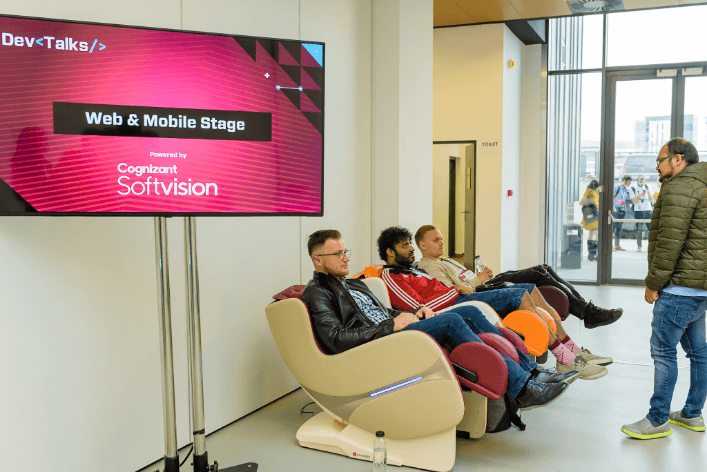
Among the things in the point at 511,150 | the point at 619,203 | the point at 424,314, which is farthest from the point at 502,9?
the point at 424,314

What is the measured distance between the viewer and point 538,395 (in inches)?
126

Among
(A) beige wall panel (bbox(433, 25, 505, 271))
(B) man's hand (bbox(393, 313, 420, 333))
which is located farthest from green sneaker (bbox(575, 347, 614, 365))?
(A) beige wall panel (bbox(433, 25, 505, 271))

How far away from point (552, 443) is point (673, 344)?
0.88m

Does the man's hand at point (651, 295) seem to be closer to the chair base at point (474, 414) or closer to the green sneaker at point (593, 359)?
the green sneaker at point (593, 359)

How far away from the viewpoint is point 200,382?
9.28ft

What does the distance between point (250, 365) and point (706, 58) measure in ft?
27.2

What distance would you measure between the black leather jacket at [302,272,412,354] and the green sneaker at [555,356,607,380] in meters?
1.57

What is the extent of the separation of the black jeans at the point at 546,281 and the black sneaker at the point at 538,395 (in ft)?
6.23

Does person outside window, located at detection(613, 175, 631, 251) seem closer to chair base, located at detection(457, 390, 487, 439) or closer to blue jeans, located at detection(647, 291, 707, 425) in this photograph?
blue jeans, located at detection(647, 291, 707, 425)

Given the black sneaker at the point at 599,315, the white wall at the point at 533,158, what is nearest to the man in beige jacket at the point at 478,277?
the black sneaker at the point at 599,315

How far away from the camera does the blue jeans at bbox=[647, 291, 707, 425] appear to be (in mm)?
3518

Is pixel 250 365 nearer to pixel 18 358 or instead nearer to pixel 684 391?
pixel 18 358

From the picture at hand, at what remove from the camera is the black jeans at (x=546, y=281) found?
5.18 meters

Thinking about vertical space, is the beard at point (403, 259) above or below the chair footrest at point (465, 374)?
above
